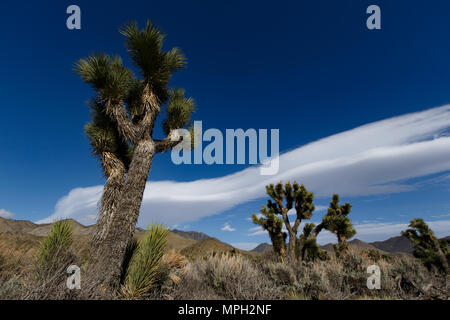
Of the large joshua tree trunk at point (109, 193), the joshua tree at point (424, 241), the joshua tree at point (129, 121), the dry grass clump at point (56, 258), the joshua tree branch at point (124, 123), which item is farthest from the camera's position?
the joshua tree at point (424, 241)

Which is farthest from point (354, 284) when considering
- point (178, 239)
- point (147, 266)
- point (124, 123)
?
point (178, 239)

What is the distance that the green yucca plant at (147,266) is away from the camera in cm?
414

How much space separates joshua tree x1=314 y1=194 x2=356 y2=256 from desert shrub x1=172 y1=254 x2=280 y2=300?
12915mm

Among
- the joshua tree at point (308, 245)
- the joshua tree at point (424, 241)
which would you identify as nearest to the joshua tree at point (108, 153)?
the joshua tree at point (308, 245)

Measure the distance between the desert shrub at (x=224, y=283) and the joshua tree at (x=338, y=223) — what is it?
1291 centimetres

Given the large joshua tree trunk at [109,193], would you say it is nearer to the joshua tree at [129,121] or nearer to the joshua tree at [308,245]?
the joshua tree at [129,121]

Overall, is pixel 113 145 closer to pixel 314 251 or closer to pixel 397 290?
pixel 397 290

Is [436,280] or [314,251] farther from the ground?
[436,280]

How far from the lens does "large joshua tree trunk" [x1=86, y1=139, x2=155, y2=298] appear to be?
4.24m

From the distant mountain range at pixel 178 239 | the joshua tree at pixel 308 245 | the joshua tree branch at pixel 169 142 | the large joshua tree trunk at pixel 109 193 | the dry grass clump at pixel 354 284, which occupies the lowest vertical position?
the distant mountain range at pixel 178 239

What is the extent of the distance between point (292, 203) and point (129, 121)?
1396cm

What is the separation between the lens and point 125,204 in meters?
5.37
